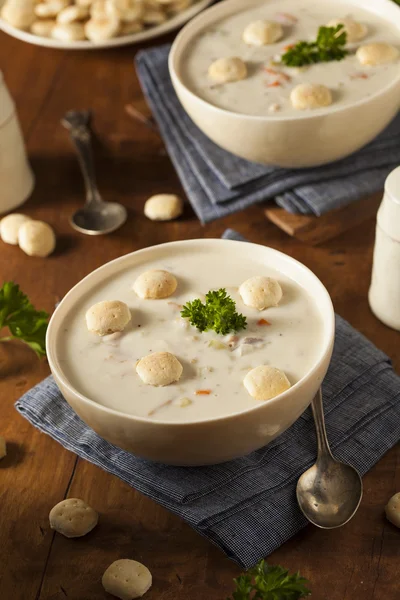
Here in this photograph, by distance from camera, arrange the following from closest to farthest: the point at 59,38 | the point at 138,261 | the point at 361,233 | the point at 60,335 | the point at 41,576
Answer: the point at 41,576
the point at 60,335
the point at 138,261
the point at 361,233
the point at 59,38

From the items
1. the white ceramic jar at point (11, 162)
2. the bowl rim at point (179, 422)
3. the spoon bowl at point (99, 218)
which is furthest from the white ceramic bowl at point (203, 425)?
the white ceramic jar at point (11, 162)

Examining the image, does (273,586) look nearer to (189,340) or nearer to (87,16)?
(189,340)

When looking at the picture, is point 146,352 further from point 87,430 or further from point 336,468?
point 336,468

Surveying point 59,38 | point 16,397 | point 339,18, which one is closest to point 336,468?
point 16,397

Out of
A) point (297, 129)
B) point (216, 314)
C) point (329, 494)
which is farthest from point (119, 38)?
point (329, 494)

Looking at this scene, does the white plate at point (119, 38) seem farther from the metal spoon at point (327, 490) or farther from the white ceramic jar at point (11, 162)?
the metal spoon at point (327, 490)

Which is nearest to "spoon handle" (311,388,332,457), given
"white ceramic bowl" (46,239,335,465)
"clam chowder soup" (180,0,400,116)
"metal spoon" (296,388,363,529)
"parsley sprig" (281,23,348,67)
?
"metal spoon" (296,388,363,529)
